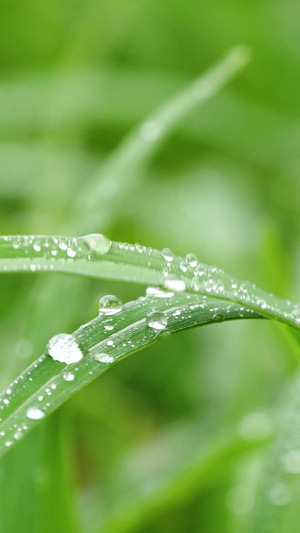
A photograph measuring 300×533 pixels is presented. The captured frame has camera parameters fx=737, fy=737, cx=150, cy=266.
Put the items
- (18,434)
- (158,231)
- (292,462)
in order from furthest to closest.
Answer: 1. (158,231)
2. (292,462)
3. (18,434)

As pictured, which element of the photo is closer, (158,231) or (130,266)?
(130,266)

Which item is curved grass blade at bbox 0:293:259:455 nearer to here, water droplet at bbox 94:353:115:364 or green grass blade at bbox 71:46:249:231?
water droplet at bbox 94:353:115:364

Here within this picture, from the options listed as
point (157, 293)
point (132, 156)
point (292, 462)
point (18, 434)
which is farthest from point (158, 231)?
point (18, 434)

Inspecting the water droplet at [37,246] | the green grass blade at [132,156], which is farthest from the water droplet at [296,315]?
the green grass blade at [132,156]

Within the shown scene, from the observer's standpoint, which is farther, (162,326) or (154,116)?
(154,116)

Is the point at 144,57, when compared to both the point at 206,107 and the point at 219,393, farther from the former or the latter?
the point at 219,393

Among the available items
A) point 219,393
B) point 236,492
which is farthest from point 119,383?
point 236,492

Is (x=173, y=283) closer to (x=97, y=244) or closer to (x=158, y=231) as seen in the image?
(x=97, y=244)
